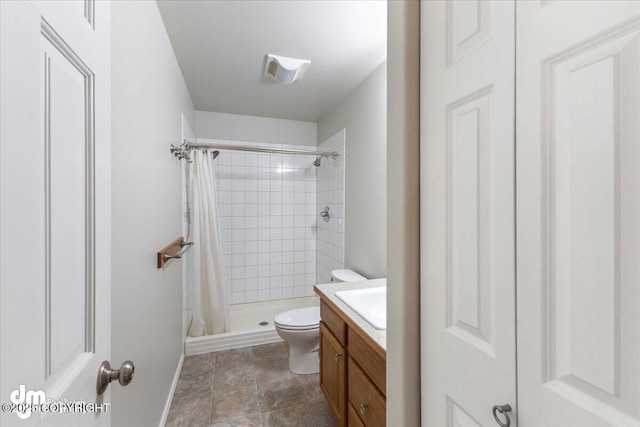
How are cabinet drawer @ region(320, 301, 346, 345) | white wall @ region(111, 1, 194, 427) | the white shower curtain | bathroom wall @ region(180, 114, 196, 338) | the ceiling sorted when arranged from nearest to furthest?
white wall @ region(111, 1, 194, 427) → cabinet drawer @ region(320, 301, 346, 345) → the ceiling → bathroom wall @ region(180, 114, 196, 338) → the white shower curtain

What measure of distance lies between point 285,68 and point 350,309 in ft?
5.71

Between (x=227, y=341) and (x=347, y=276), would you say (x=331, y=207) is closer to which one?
(x=347, y=276)

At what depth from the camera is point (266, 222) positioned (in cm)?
339

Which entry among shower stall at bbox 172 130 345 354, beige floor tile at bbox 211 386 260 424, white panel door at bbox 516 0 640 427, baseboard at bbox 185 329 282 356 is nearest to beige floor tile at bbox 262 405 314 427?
beige floor tile at bbox 211 386 260 424

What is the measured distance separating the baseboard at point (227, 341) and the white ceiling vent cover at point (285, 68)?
2.26m

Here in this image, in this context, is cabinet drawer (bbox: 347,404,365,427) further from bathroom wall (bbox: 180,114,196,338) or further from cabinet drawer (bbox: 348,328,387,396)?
bathroom wall (bbox: 180,114,196,338)

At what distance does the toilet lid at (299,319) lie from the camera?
80.0 inches

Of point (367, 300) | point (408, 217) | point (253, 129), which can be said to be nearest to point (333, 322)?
point (367, 300)

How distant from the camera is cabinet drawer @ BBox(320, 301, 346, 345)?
138 centimetres

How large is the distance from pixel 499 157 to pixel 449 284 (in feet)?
1.04

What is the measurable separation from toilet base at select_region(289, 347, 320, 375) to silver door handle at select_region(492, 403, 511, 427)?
5.91 feet

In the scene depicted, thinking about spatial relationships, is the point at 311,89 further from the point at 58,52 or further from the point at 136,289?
the point at 58,52

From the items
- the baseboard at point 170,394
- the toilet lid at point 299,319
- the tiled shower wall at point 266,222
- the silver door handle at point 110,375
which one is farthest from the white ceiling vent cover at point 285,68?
the baseboard at point 170,394

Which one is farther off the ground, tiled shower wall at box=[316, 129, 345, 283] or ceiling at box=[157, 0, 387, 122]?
ceiling at box=[157, 0, 387, 122]
